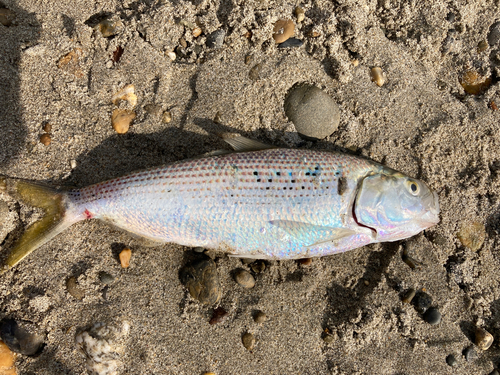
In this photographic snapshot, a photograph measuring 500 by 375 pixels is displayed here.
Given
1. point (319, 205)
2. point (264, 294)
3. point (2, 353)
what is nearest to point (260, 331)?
point (264, 294)

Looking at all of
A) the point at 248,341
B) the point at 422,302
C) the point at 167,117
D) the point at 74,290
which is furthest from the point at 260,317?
the point at 167,117

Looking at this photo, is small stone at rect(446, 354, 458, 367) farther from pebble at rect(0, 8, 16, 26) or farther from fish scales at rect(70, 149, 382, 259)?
pebble at rect(0, 8, 16, 26)

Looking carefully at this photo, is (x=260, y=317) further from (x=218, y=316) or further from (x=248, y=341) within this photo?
(x=218, y=316)

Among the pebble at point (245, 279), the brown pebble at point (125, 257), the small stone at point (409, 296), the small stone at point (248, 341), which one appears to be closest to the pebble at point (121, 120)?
the brown pebble at point (125, 257)

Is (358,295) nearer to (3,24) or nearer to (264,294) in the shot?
(264,294)

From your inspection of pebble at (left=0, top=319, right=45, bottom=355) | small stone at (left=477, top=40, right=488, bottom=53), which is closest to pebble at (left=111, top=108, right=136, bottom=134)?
pebble at (left=0, top=319, right=45, bottom=355)
